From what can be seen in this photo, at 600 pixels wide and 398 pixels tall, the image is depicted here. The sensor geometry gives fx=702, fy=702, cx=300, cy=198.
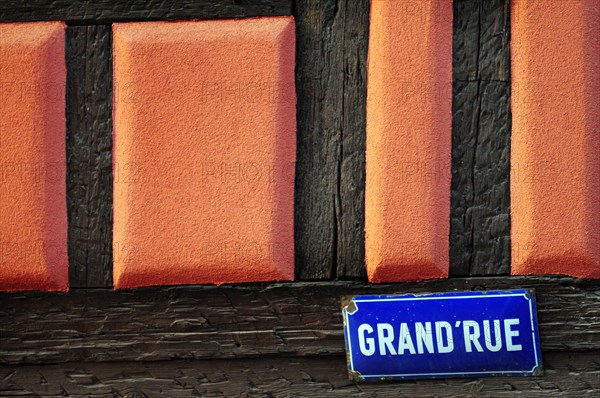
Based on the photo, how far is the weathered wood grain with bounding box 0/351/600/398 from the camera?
62.7 inches

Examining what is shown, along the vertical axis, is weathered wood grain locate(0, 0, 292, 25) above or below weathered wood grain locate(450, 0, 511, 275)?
above

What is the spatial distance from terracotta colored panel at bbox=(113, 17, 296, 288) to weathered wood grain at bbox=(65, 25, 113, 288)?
5 cm

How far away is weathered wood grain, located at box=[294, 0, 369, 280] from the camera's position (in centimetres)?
160

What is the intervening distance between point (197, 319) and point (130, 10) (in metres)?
0.73

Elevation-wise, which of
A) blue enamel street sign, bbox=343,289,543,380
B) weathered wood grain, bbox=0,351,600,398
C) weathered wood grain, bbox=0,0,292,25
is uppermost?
weathered wood grain, bbox=0,0,292,25

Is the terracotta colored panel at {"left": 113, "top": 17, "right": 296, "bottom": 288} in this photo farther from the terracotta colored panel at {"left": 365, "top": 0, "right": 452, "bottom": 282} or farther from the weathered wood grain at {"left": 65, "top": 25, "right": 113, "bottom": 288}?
the terracotta colored panel at {"left": 365, "top": 0, "right": 452, "bottom": 282}

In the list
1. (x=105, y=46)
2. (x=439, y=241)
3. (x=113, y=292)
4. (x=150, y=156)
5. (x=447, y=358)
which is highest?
(x=105, y=46)

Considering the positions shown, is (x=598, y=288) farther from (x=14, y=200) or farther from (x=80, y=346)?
(x=14, y=200)

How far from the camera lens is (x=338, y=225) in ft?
5.26

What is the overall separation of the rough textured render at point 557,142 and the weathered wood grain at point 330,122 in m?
0.36

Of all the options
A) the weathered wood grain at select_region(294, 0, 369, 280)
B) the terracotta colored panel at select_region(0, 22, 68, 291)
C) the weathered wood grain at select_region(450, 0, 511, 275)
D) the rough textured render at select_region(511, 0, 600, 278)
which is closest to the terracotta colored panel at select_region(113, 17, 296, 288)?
the weathered wood grain at select_region(294, 0, 369, 280)

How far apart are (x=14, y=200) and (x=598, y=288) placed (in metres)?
1.33

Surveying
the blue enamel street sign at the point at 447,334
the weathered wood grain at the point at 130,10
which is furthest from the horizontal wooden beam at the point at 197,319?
the weathered wood grain at the point at 130,10

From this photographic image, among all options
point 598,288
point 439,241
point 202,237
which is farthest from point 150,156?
point 598,288
